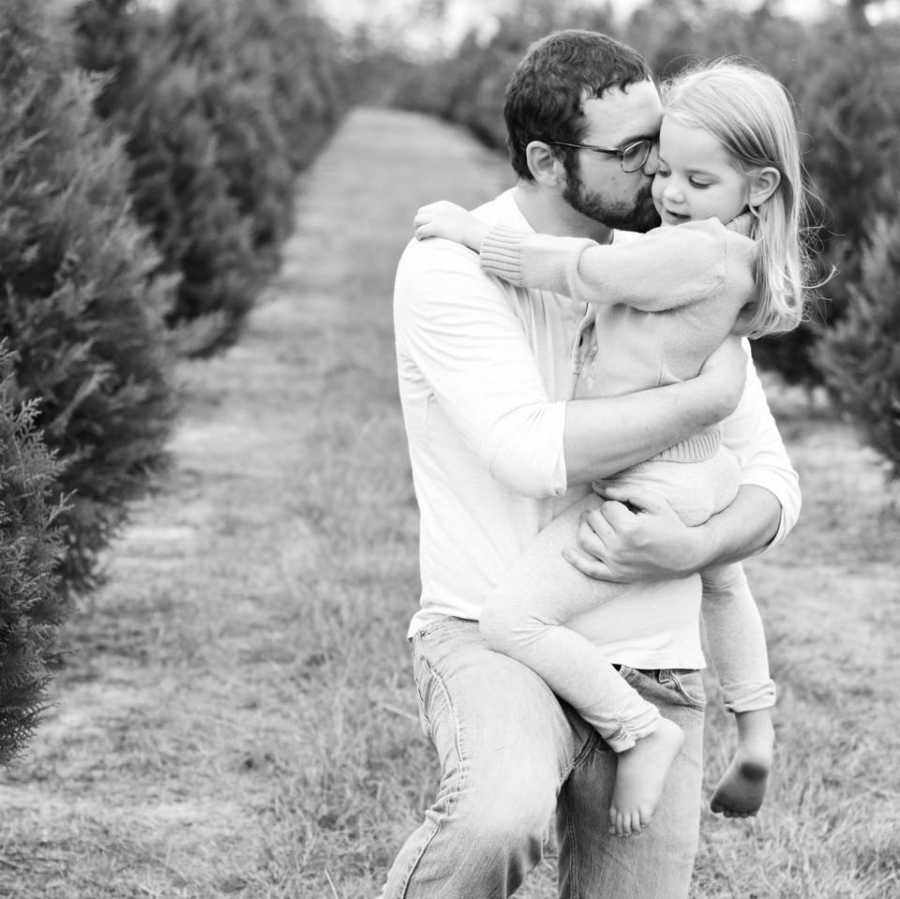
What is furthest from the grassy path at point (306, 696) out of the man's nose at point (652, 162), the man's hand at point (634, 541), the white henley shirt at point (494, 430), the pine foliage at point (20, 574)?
the man's nose at point (652, 162)

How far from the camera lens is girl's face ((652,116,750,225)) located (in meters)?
2.63

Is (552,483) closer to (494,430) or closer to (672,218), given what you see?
(494,430)

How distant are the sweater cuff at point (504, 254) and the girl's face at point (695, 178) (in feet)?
0.94

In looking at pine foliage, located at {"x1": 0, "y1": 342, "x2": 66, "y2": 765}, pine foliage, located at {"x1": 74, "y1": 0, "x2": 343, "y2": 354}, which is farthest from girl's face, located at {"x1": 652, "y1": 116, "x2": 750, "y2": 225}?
pine foliage, located at {"x1": 74, "y1": 0, "x2": 343, "y2": 354}

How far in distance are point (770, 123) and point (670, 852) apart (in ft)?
4.43

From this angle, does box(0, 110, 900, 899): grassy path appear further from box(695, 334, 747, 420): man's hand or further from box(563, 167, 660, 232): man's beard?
box(563, 167, 660, 232): man's beard

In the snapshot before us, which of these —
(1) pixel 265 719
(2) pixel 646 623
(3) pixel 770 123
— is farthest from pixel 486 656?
(1) pixel 265 719

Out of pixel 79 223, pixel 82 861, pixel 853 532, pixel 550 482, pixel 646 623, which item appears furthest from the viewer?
pixel 853 532

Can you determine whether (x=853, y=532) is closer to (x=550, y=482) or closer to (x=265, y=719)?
(x=265, y=719)

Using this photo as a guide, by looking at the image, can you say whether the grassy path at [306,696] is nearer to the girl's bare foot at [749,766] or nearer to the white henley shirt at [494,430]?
the girl's bare foot at [749,766]

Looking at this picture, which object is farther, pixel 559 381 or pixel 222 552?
pixel 222 552

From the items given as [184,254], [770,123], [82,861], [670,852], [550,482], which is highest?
[770,123]

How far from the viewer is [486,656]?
8.50 ft

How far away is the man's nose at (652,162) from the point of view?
277 cm
